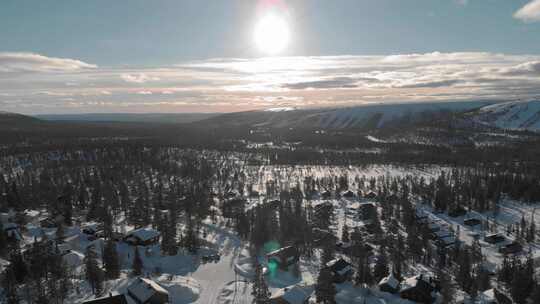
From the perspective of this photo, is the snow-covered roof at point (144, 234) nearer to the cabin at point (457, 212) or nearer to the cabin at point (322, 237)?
the cabin at point (322, 237)

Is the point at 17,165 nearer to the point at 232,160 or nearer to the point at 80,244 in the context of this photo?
the point at 232,160

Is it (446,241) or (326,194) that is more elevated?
(446,241)

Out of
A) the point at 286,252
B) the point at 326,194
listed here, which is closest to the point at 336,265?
the point at 286,252

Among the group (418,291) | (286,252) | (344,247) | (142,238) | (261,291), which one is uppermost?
(261,291)

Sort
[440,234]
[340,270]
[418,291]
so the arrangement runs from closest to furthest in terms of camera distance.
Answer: [418,291] < [340,270] < [440,234]

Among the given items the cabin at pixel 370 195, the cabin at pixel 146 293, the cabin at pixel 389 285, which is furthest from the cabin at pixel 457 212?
A: the cabin at pixel 146 293

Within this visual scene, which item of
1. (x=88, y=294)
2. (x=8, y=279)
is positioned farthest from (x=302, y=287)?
(x=8, y=279)

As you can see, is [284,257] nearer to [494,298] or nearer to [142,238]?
[142,238]
